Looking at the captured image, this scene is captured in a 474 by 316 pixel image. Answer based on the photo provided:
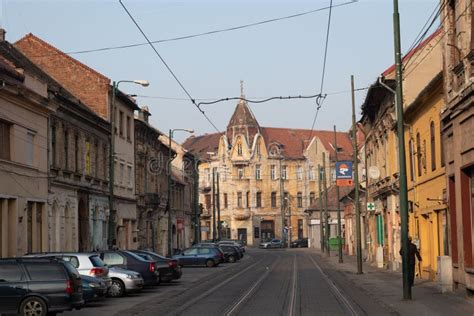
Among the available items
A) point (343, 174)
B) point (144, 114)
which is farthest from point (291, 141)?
point (343, 174)

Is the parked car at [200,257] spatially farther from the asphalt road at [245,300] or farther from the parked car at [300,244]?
the parked car at [300,244]

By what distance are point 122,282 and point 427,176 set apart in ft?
40.4

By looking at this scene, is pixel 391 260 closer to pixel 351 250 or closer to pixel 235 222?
pixel 351 250

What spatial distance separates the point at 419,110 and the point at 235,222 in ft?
286

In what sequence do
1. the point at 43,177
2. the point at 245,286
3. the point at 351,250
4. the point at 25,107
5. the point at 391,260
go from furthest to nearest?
the point at 351,250 < the point at 391,260 < the point at 43,177 < the point at 25,107 < the point at 245,286

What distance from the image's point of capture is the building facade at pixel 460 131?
74.0ft

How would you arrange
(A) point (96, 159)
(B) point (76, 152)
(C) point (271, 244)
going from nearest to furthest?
(B) point (76, 152) → (A) point (96, 159) → (C) point (271, 244)

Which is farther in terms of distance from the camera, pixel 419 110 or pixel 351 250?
pixel 351 250

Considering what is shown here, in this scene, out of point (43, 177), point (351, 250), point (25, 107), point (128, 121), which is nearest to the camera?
point (25, 107)

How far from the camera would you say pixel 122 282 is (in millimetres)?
26781

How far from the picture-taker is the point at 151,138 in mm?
64438

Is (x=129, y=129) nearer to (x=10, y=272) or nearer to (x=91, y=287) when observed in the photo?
(x=91, y=287)

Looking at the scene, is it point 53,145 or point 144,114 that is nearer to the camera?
point 53,145

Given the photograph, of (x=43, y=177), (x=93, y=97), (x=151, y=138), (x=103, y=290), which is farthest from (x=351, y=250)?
(x=103, y=290)
